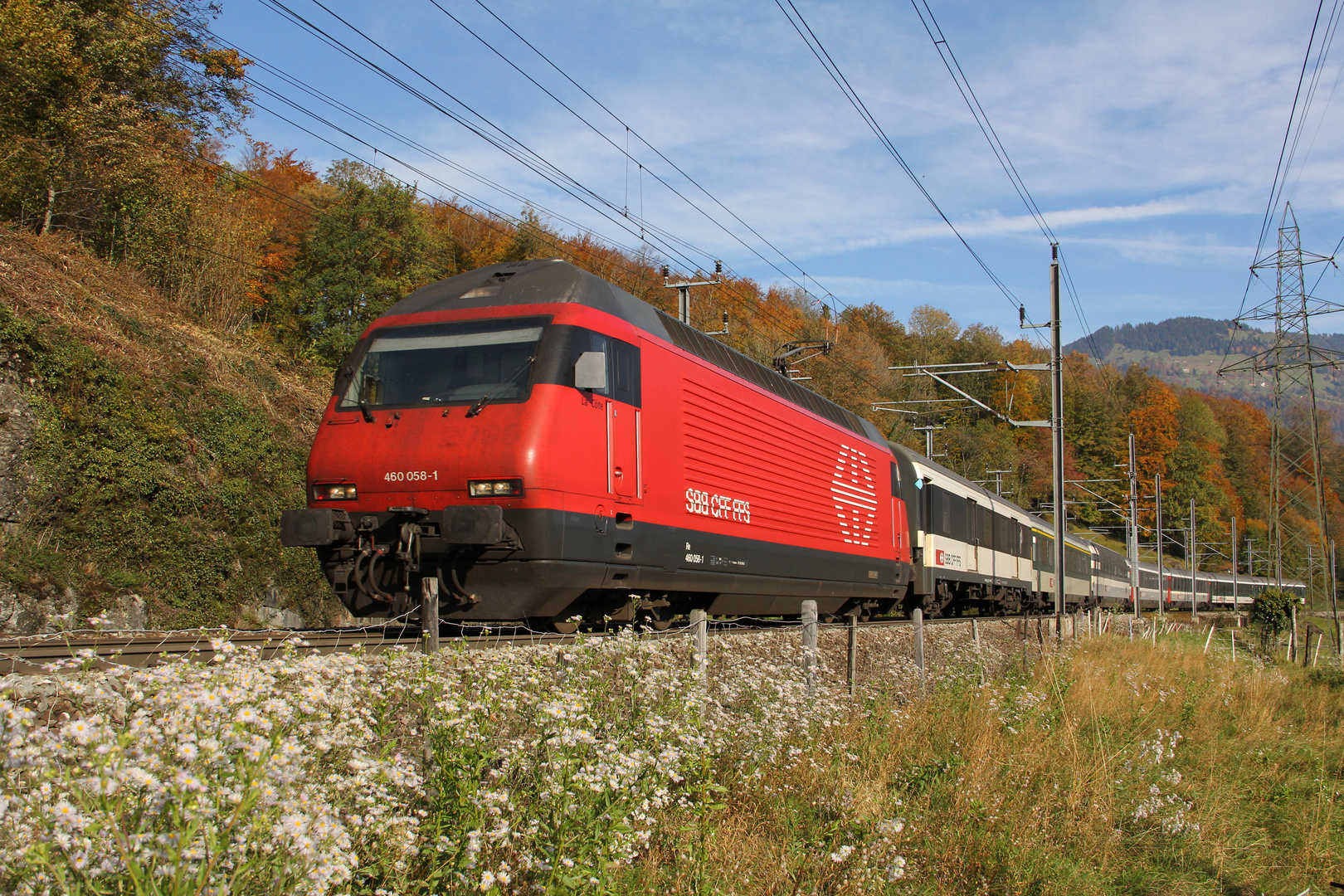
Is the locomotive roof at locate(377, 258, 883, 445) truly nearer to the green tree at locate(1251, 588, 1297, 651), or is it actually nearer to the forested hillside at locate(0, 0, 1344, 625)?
the forested hillside at locate(0, 0, 1344, 625)

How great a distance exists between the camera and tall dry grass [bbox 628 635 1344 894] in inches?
213

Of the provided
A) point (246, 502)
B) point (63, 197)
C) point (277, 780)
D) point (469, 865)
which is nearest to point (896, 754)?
point (469, 865)

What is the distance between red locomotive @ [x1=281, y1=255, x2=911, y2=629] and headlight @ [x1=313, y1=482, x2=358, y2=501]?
0.02 metres

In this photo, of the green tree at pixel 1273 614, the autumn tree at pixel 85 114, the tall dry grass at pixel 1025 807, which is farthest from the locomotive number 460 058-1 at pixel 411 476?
the green tree at pixel 1273 614

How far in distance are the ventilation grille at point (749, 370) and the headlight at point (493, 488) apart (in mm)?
3062

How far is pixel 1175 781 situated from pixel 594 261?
35835mm

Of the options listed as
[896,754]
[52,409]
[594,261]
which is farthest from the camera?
[594,261]

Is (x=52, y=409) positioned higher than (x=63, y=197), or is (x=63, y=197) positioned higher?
(x=63, y=197)

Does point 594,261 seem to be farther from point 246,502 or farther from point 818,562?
point 818,562

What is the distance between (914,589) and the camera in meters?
18.8

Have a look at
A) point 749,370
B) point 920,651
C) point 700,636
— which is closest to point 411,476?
point 700,636

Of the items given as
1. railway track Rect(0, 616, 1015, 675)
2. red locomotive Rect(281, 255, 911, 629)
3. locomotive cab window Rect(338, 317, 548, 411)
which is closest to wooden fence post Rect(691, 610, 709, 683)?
railway track Rect(0, 616, 1015, 675)

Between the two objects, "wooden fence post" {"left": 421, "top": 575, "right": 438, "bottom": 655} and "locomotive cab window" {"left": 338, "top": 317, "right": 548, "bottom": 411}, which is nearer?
"wooden fence post" {"left": 421, "top": 575, "right": 438, "bottom": 655}

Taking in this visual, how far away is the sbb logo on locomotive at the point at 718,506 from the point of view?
32.5 ft
